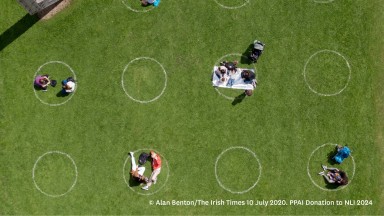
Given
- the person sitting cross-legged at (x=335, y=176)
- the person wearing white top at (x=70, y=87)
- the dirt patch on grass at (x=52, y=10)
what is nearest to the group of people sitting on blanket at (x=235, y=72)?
the person sitting cross-legged at (x=335, y=176)

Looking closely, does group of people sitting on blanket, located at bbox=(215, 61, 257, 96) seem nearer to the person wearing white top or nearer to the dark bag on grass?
the dark bag on grass

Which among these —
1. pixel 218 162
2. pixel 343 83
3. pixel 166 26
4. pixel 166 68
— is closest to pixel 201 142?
pixel 218 162

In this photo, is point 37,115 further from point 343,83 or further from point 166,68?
point 343,83

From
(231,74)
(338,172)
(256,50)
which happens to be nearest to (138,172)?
(231,74)

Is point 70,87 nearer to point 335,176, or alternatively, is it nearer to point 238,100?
point 238,100

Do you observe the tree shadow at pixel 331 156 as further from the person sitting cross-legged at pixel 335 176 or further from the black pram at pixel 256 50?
the black pram at pixel 256 50

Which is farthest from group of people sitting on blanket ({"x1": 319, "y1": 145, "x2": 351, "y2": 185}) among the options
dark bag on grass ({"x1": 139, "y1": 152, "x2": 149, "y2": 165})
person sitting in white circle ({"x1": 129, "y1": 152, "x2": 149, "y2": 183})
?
person sitting in white circle ({"x1": 129, "y1": 152, "x2": 149, "y2": 183})

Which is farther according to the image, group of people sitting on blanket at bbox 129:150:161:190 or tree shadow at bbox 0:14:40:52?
tree shadow at bbox 0:14:40:52
